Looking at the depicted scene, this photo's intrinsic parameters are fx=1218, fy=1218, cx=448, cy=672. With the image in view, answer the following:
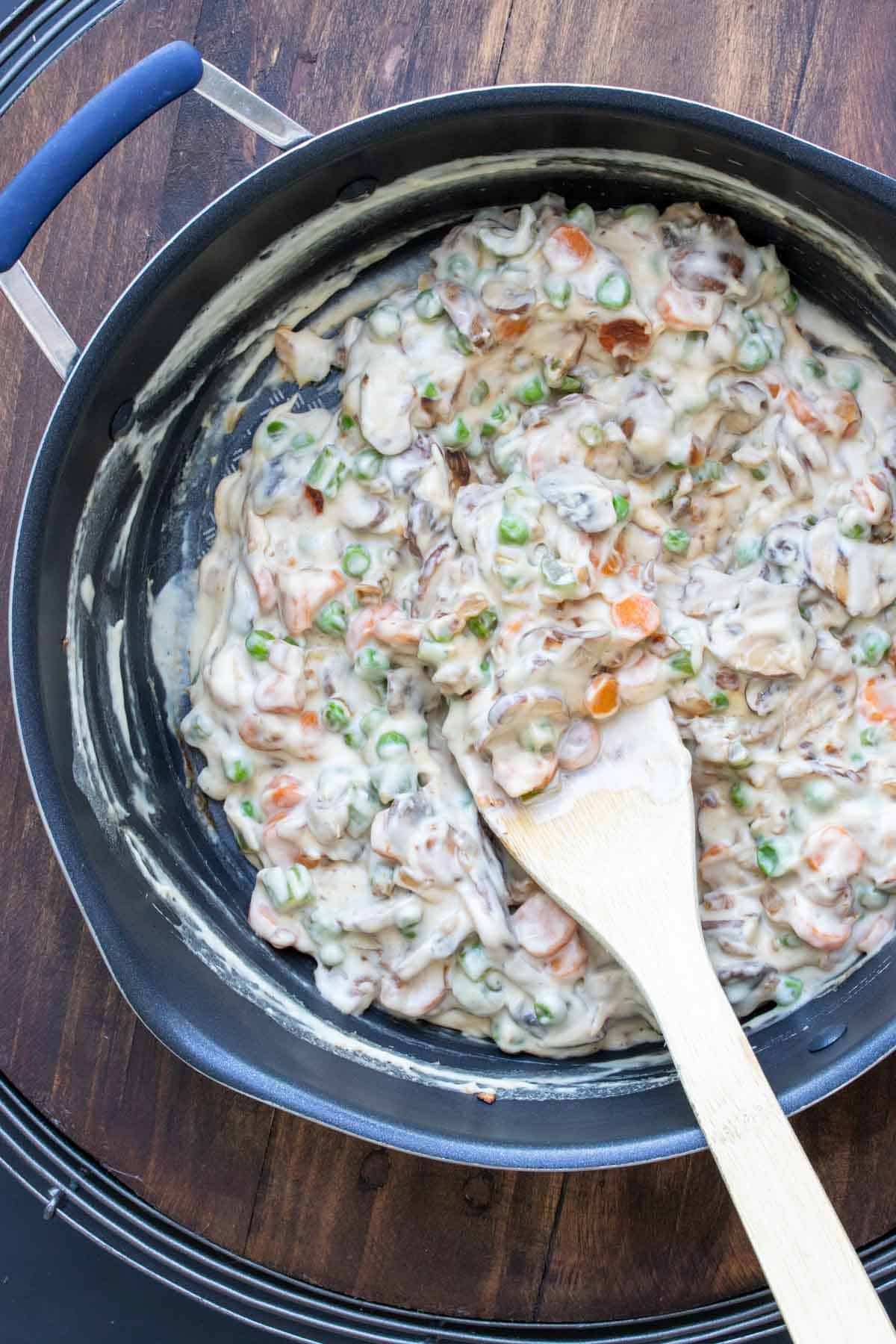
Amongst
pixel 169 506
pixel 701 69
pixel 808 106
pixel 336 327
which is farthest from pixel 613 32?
pixel 169 506

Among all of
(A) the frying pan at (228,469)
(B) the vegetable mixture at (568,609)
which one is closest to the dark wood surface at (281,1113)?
(A) the frying pan at (228,469)

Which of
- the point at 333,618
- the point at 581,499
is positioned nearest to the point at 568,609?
the point at 581,499

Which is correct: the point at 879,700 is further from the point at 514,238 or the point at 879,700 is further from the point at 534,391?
the point at 514,238

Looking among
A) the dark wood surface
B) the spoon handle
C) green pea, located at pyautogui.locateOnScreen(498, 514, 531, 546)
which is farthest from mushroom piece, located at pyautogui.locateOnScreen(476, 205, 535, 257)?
the spoon handle

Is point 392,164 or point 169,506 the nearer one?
point 392,164

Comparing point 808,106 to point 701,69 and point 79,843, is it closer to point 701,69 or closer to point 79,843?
point 701,69
